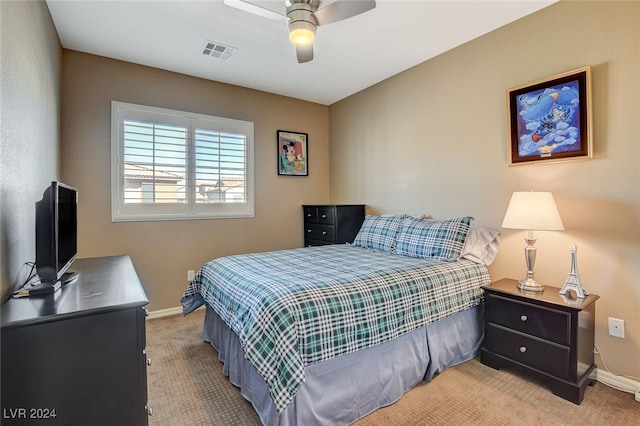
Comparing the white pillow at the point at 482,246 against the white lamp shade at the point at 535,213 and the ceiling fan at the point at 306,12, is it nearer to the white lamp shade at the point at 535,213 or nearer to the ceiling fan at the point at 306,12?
the white lamp shade at the point at 535,213

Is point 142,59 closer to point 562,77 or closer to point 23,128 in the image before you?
point 23,128

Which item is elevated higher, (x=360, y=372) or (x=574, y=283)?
(x=574, y=283)

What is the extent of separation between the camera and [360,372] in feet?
6.02

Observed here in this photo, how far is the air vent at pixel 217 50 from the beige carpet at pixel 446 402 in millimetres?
2797

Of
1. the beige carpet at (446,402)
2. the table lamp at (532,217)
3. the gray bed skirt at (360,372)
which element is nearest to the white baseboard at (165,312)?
the beige carpet at (446,402)

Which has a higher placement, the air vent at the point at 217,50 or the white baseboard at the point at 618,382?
the air vent at the point at 217,50

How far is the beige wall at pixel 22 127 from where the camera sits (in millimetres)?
1378

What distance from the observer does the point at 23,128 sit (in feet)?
5.52

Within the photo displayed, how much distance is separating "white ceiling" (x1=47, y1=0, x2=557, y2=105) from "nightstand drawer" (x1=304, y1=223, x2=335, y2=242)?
6.16 feet

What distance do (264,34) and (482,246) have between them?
265 centimetres

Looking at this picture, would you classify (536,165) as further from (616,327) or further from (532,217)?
(616,327)

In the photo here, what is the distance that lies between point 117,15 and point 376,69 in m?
2.49

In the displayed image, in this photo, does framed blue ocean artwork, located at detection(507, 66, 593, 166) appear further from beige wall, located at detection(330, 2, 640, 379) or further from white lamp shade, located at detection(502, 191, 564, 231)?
white lamp shade, located at detection(502, 191, 564, 231)

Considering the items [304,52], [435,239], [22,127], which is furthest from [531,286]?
[22,127]
